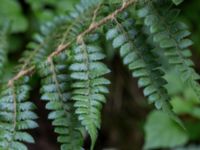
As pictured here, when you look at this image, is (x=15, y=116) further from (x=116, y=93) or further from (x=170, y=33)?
(x=116, y=93)

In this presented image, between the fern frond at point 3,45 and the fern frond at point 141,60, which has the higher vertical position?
the fern frond at point 3,45

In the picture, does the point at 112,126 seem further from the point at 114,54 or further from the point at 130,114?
the point at 114,54

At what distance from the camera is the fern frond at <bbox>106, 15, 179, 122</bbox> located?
60.9 inches

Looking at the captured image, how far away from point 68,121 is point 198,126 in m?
1.43

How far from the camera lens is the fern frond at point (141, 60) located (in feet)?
5.07

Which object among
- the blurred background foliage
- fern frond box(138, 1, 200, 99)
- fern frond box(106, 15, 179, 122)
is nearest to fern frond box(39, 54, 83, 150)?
fern frond box(106, 15, 179, 122)

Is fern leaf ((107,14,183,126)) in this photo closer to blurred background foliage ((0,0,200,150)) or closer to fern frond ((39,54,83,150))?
fern frond ((39,54,83,150))

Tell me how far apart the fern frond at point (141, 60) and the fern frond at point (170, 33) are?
0.22ft

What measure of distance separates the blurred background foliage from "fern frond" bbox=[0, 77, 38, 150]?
4.01 ft

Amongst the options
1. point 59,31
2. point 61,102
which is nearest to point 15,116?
point 61,102

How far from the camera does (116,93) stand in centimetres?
360

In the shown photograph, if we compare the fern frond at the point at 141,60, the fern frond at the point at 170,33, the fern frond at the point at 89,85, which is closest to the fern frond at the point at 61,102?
the fern frond at the point at 89,85

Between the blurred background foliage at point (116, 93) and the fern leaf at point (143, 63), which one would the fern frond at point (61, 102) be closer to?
the fern leaf at point (143, 63)

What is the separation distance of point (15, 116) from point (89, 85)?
31 centimetres
